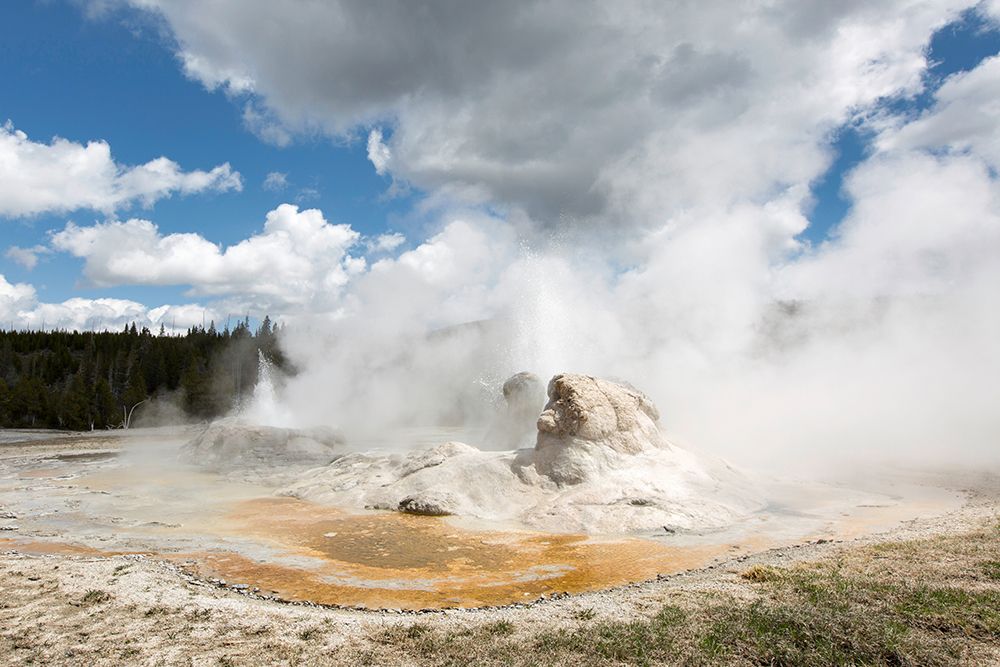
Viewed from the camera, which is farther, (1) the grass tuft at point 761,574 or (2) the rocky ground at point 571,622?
(1) the grass tuft at point 761,574

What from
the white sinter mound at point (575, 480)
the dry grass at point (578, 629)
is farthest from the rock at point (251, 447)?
the dry grass at point (578, 629)

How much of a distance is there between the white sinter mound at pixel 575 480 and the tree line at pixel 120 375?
26859 millimetres

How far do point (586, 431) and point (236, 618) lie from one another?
357 inches

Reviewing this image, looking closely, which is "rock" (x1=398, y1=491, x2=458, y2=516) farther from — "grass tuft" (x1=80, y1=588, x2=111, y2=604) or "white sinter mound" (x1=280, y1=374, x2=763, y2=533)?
"grass tuft" (x1=80, y1=588, x2=111, y2=604)

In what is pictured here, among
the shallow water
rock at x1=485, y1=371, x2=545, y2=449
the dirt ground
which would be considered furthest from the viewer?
rock at x1=485, y1=371, x2=545, y2=449

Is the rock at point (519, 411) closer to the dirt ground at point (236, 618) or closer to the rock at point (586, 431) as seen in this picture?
the rock at point (586, 431)

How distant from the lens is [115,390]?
52.7 m

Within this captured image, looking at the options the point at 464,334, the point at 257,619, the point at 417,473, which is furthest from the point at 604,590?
the point at 464,334

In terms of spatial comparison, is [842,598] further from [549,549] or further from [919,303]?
[919,303]

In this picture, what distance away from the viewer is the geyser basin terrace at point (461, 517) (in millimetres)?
8891

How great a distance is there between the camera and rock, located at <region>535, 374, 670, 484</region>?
13.8 meters

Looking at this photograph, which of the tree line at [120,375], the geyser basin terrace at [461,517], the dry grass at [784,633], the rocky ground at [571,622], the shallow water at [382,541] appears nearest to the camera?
the dry grass at [784,633]

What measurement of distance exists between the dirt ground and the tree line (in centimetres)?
3274

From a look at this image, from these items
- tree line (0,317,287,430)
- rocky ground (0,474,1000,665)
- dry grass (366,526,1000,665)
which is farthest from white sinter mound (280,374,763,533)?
tree line (0,317,287,430)
